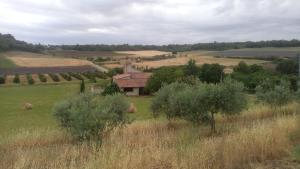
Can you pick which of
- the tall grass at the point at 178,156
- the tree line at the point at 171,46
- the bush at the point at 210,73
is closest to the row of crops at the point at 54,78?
the bush at the point at 210,73

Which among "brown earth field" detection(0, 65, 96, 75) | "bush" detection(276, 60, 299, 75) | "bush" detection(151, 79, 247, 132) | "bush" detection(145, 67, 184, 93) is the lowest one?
"brown earth field" detection(0, 65, 96, 75)

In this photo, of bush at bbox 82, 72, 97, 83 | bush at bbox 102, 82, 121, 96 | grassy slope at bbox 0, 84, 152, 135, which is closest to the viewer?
grassy slope at bbox 0, 84, 152, 135

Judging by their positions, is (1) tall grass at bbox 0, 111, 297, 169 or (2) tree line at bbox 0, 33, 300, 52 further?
(2) tree line at bbox 0, 33, 300, 52

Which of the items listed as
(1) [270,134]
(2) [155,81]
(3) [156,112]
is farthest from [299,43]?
(1) [270,134]

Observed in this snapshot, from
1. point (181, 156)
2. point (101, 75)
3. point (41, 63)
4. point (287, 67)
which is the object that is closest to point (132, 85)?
point (287, 67)

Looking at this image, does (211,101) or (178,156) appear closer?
(178,156)

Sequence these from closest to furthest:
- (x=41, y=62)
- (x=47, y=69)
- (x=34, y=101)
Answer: (x=34, y=101) < (x=47, y=69) < (x=41, y=62)

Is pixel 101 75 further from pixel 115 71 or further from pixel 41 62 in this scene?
pixel 41 62

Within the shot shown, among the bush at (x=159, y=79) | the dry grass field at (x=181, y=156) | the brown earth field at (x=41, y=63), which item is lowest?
the brown earth field at (x=41, y=63)

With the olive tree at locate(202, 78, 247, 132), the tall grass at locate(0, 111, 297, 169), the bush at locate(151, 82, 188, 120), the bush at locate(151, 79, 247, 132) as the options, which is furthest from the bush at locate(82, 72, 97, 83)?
the tall grass at locate(0, 111, 297, 169)

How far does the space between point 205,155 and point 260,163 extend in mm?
1064

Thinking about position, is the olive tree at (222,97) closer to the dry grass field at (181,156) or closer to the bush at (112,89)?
the dry grass field at (181,156)

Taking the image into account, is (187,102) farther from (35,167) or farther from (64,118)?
(35,167)

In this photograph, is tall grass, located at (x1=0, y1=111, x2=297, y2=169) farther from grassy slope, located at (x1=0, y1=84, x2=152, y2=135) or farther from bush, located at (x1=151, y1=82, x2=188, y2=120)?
grassy slope, located at (x1=0, y1=84, x2=152, y2=135)
